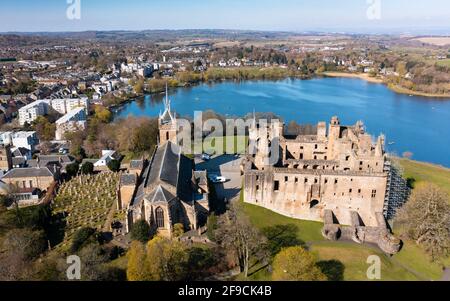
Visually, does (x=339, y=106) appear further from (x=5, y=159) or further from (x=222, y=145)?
(x=5, y=159)

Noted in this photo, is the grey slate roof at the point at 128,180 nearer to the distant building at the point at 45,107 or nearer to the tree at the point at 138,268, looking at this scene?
the tree at the point at 138,268

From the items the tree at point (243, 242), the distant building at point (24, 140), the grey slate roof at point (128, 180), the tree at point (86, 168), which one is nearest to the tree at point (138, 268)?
the tree at point (243, 242)

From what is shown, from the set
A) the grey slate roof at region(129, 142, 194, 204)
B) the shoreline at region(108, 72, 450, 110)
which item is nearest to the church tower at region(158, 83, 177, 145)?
the grey slate roof at region(129, 142, 194, 204)
